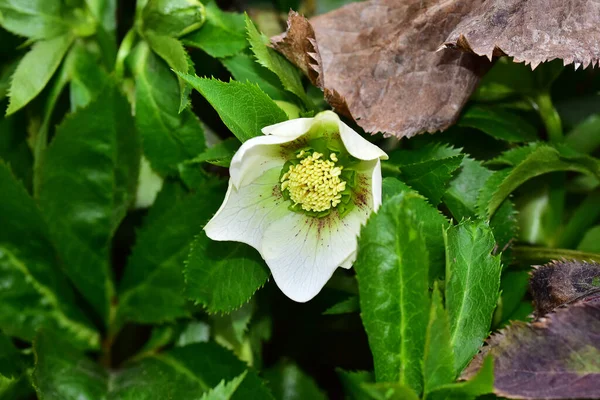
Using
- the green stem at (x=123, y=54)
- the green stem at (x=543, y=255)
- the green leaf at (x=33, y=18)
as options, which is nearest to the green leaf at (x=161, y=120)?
the green stem at (x=123, y=54)

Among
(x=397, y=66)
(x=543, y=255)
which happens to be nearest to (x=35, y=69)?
(x=397, y=66)

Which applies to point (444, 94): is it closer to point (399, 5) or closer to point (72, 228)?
point (399, 5)

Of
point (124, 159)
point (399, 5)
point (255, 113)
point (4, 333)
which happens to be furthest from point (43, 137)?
point (399, 5)

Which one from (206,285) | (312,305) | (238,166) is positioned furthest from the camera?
(312,305)

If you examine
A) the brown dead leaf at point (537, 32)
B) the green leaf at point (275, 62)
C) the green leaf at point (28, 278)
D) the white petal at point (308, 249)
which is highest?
the brown dead leaf at point (537, 32)

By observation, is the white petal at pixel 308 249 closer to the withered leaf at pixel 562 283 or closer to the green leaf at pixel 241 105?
the green leaf at pixel 241 105

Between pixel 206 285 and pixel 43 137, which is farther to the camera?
pixel 43 137
